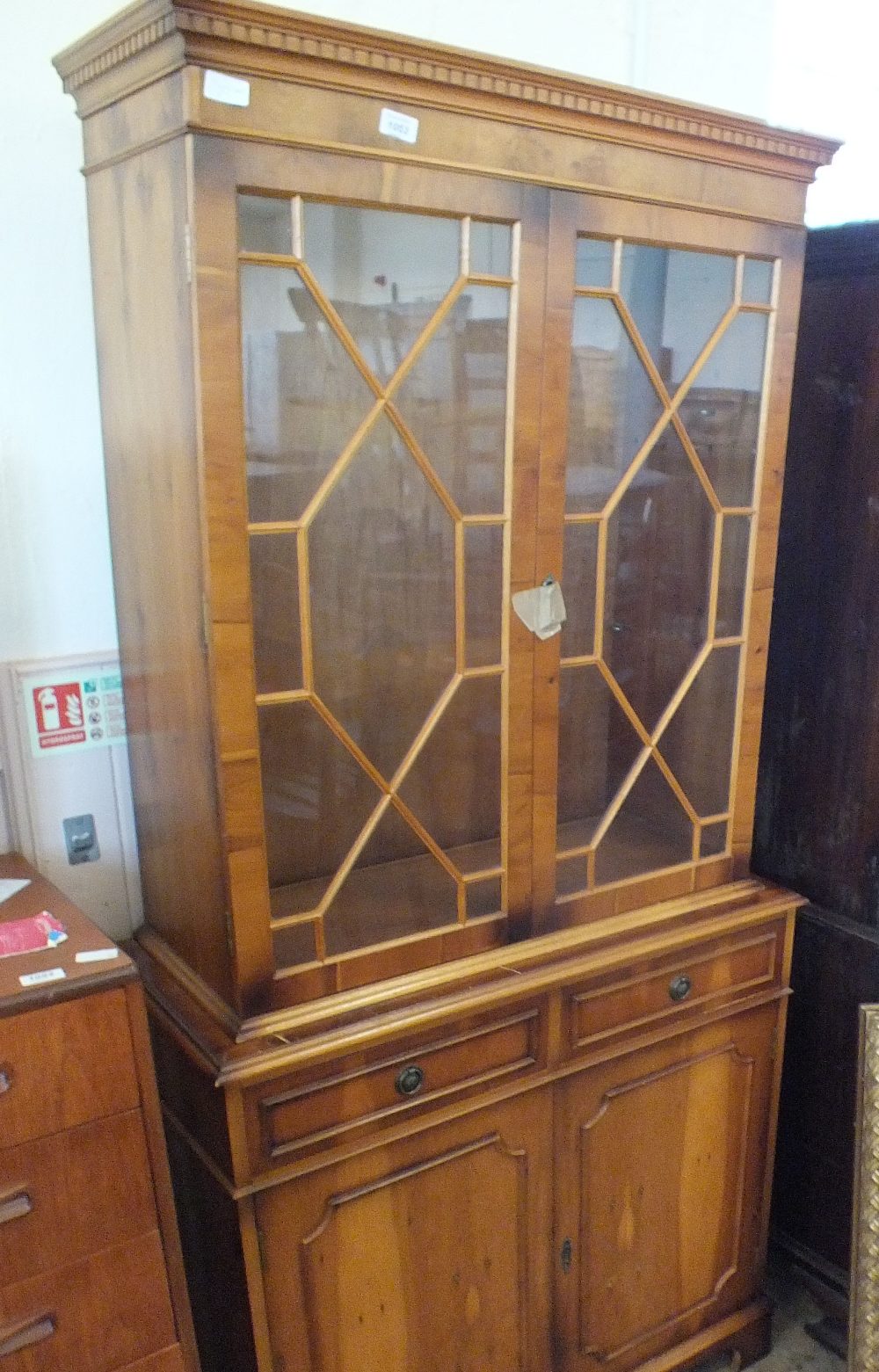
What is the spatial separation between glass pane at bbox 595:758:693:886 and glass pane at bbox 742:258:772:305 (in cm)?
65

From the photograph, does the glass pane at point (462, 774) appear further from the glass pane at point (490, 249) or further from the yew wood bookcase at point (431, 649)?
the glass pane at point (490, 249)

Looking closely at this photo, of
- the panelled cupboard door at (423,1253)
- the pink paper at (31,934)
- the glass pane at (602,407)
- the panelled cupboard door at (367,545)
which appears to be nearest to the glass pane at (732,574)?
the glass pane at (602,407)

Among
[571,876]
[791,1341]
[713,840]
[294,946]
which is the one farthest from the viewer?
[791,1341]

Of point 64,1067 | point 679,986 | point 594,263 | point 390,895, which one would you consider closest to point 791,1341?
point 679,986

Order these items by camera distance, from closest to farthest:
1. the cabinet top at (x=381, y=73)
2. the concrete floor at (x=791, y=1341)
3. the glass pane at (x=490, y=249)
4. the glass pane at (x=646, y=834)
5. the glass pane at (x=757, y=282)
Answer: the cabinet top at (x=381, y=73), the glass pane at (x=490, y=249), the glass pane at (x=757, y=282), the glass pane at (x=646, y=834), the concrete floor at (x=791, y=1341)

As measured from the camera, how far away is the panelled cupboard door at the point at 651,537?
1.24 meters

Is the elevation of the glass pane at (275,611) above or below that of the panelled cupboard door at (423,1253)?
above

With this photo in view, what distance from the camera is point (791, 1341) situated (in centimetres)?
176

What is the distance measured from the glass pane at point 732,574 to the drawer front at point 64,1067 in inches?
37.6

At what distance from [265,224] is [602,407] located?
0.50 m

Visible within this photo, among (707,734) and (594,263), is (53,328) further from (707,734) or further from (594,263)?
(707,734)

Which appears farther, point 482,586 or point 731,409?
point 731,409

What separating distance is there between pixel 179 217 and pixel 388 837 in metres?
0.74

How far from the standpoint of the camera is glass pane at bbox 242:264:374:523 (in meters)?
1.07
